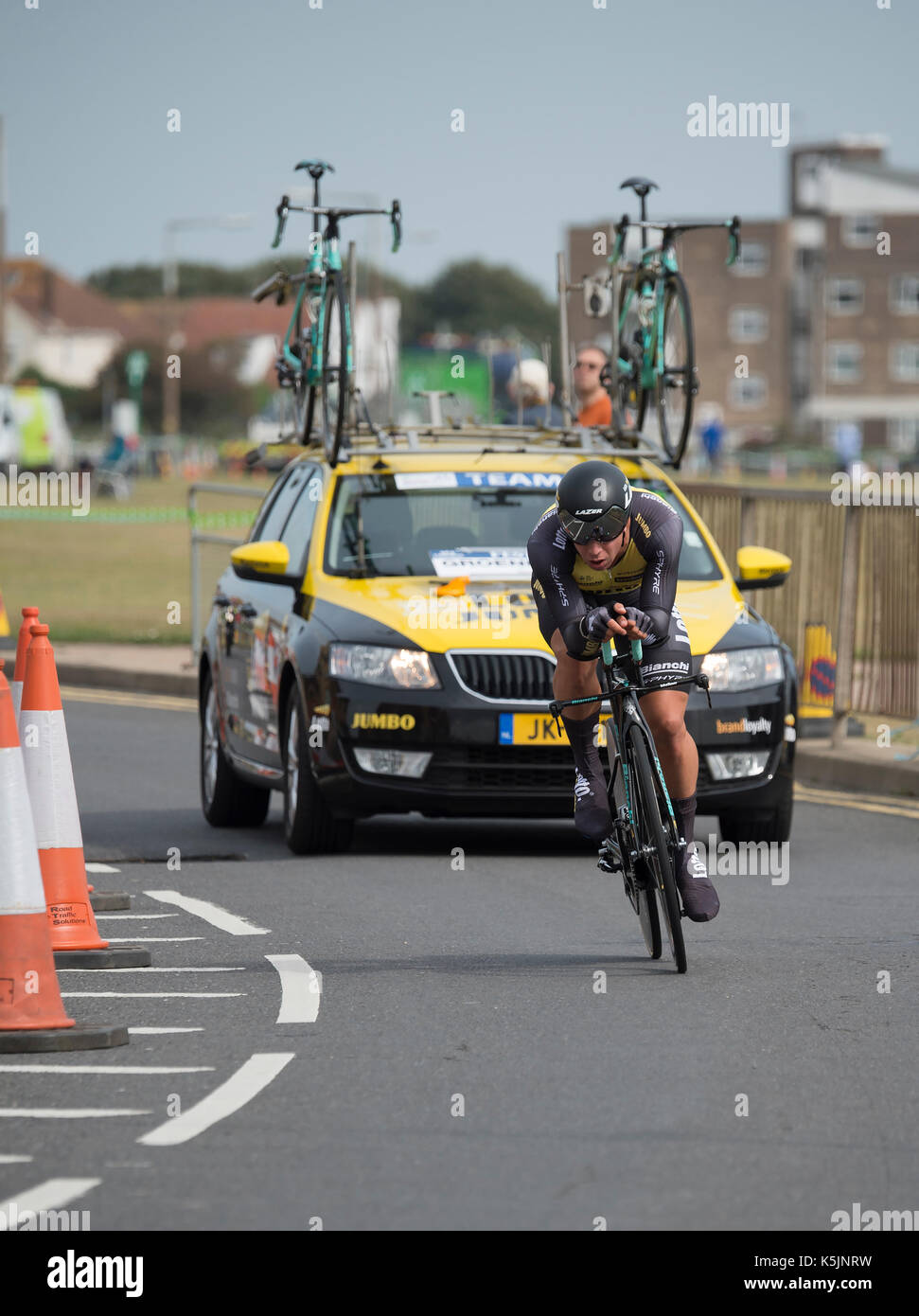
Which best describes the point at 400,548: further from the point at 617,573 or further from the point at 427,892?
the point at 617,573

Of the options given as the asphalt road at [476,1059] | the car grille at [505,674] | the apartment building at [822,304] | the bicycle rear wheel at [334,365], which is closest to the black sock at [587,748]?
the asphalt road at [476,1059]

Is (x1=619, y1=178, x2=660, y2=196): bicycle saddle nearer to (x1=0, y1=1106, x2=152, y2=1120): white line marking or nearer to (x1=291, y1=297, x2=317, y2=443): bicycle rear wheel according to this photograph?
(x1=291, y1=297, x2=317, y2=443): bicycle rear wheel

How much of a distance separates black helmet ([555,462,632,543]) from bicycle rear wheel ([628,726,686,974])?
0.70 m

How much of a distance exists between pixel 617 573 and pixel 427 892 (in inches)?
96.2

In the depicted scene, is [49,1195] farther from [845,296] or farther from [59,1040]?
[845,296]

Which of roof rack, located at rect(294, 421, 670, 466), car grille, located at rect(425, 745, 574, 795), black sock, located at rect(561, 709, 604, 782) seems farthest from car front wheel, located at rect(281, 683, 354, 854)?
black sock, located at rect(561, 709, 604, 782)

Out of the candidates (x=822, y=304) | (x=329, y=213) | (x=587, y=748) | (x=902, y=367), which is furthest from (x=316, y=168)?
(x=822, y=304)

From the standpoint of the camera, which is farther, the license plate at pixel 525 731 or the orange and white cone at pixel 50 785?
the license plate at pixel 525 731

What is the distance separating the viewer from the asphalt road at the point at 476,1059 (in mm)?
5656

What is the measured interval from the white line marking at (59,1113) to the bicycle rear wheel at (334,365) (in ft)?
22.4

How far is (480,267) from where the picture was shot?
570 ft

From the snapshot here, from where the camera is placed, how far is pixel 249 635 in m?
Answer: 13.1

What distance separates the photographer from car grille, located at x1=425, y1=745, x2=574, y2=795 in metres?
11.6

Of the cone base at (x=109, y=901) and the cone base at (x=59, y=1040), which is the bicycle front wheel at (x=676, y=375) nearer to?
the cone base at (x=109, y=901)
